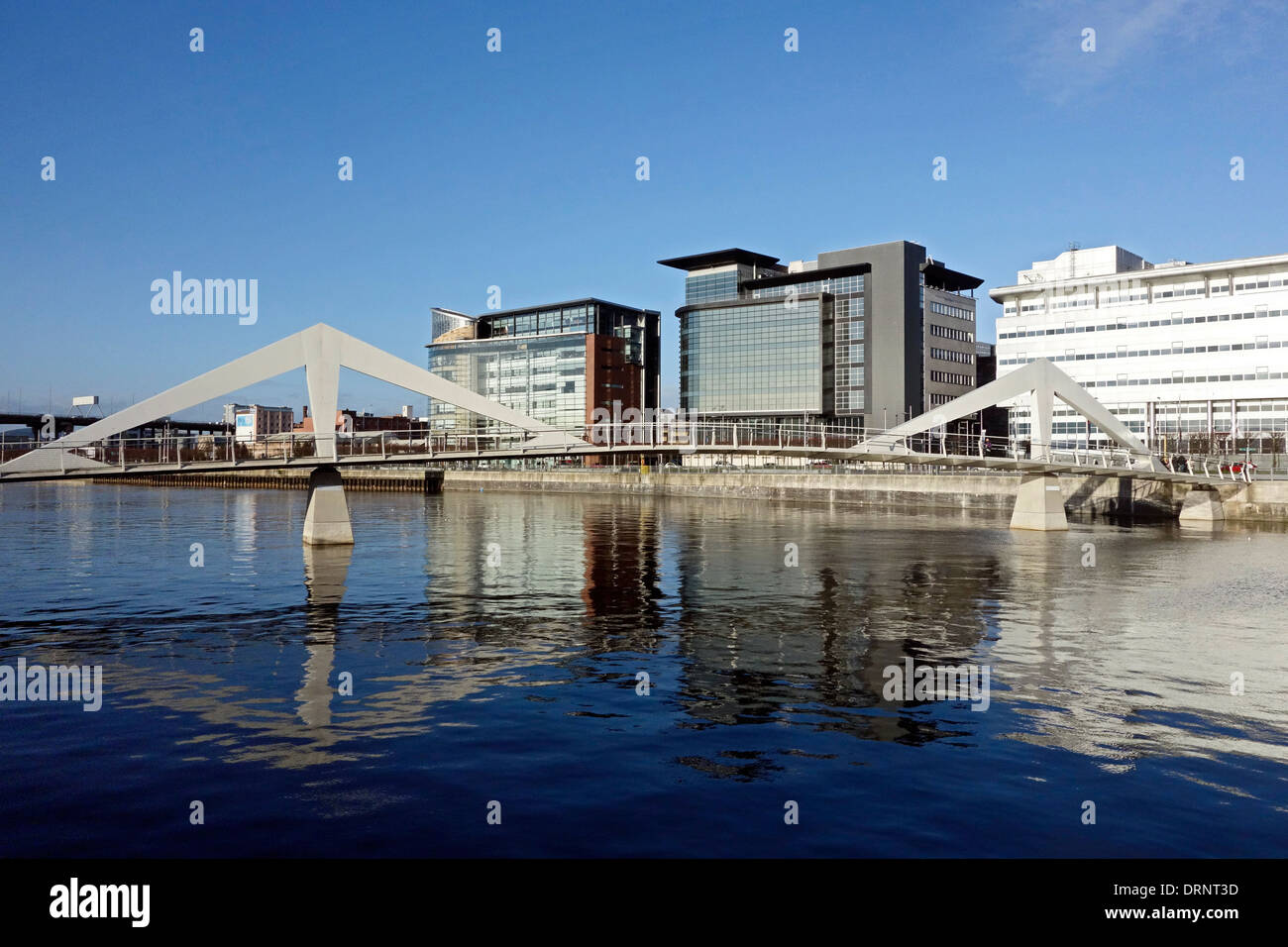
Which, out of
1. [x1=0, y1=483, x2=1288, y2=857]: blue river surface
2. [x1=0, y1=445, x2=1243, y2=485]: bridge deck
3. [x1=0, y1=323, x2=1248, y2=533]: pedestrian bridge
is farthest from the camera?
[x1=0, y1=323, x2=1248, y2=533]: pedestrian bridge

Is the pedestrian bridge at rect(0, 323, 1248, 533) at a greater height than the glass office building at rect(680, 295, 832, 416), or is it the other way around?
the glass office building at rect(680, 295, 832, 416)

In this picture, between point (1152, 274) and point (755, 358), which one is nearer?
point (1152, 274)

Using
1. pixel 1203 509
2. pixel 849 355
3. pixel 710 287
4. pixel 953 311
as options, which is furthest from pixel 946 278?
pixel 1203 509

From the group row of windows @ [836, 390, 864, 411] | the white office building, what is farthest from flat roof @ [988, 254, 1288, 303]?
row of windows @ [836, 390, 864, 411]

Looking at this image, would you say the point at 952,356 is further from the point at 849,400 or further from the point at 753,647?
the point at 753,647

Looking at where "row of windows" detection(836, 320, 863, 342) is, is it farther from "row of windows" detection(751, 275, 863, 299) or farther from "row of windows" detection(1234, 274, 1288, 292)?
"row of windows" detection(1234, 274, 1288, 292)

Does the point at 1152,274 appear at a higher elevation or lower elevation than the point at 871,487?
higher

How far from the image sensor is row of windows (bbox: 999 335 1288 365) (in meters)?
94.8

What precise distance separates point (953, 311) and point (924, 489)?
220ft

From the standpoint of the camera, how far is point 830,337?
453 ft

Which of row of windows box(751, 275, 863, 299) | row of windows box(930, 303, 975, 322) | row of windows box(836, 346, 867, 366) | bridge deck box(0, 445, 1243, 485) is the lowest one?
bridge deck box(0, 445, 1243, 485)

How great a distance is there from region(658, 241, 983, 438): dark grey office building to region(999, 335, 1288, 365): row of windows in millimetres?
22718
